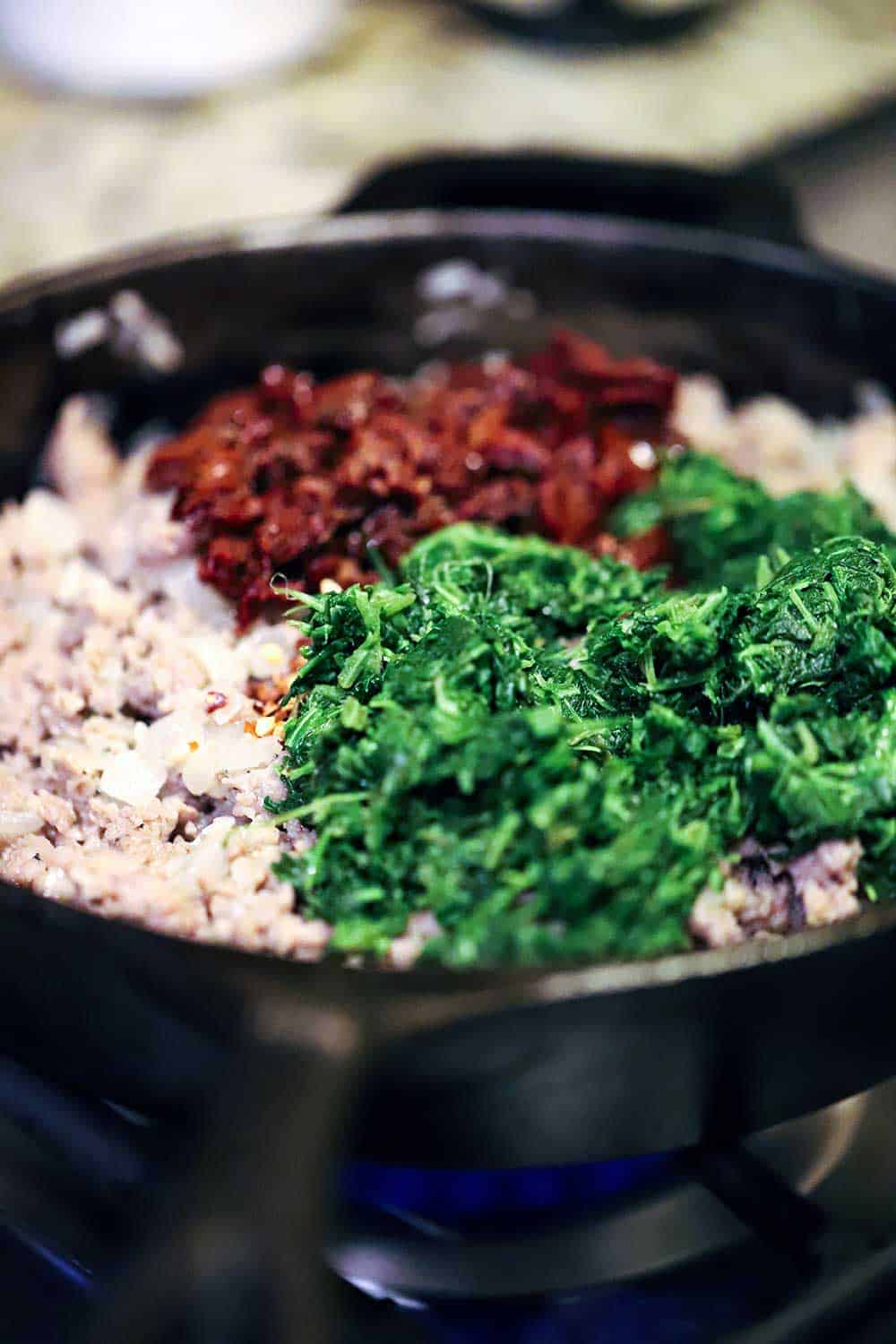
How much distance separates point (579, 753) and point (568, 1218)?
1.82 feet

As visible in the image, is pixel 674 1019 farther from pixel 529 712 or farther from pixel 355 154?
pixel 355 154

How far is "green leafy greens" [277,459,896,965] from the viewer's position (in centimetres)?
136

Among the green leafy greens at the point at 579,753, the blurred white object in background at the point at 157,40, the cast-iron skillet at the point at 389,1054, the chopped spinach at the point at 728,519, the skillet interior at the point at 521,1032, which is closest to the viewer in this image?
the cast-iron skillet at the point at 389,1054

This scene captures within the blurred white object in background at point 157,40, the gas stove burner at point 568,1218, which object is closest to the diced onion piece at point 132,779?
the gas stove burner at point 568,1218

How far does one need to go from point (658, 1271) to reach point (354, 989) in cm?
63

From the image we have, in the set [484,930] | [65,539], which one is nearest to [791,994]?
[484,930]

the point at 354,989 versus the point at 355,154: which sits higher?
the point at 355,154

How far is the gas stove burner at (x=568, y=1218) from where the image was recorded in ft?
4.80

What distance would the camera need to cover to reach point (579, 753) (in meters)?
1.53

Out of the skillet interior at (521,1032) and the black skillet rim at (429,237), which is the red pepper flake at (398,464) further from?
the skillet interior at (521,1032)

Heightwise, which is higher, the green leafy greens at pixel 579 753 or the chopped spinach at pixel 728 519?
the chopped spinach at pixel 728 519

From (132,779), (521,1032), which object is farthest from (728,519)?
(521,1032)

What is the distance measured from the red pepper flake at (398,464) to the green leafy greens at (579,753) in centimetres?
34

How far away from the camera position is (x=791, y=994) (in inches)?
48.7
